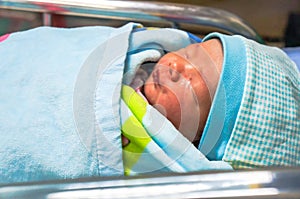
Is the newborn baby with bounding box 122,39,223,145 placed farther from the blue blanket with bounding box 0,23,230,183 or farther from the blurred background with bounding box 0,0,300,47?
the blurred background with bounding box 0,0,300,47

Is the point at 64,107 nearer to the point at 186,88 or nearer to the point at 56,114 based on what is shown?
the point at 56,114

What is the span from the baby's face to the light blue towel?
6 cm

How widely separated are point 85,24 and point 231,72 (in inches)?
22.3

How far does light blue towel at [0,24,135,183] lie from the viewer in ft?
2.08

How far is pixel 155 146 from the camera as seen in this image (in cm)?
67

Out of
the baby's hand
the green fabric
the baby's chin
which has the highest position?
the baby's hand

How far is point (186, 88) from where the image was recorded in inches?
28.0

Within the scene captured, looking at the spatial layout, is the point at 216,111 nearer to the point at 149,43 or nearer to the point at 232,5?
the point at 149,43

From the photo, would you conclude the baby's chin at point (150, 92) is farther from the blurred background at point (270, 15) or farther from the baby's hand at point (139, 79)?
the blurred background at point (270, 15)

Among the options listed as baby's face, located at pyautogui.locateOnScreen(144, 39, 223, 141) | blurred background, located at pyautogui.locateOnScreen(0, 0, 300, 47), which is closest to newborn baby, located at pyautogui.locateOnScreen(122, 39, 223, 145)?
baby's face, located at pyautogui.locateOnScreen(144, 39, 223, 141)

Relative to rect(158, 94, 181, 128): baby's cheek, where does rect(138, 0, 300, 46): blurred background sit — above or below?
below

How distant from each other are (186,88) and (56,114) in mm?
192

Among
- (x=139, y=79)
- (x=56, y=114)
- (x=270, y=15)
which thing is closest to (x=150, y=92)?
(x=139, y=79)

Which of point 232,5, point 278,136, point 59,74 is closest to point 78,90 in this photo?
point 59,74
